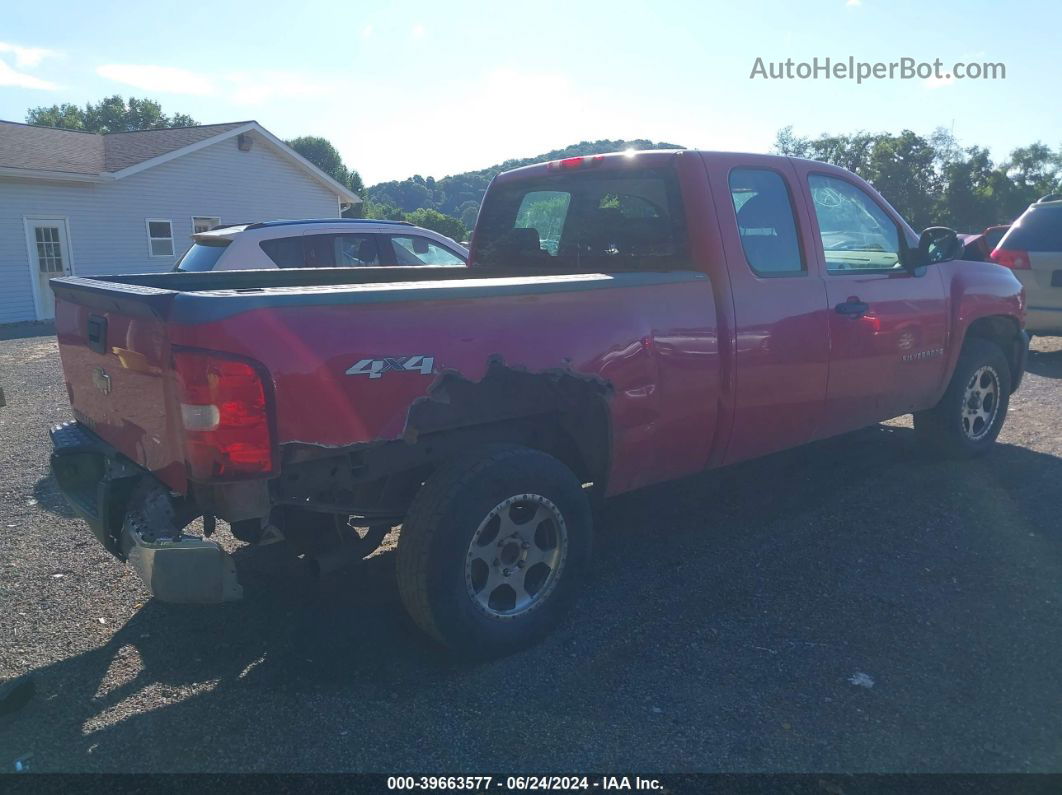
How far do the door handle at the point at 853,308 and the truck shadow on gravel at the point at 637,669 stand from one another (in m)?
1.21

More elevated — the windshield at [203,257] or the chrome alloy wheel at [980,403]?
the windshield at [203,257]

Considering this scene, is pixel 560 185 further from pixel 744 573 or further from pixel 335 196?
pixel 335 196

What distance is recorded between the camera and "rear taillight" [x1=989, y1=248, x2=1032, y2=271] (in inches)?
397

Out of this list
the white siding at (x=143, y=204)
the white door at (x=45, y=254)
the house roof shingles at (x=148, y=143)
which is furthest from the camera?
the house roof shingles at (x=148, y=143)

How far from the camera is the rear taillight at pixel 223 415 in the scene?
9.05 feet

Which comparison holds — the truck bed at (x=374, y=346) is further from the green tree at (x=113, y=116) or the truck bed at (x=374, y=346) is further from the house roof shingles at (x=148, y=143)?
the green tree at (x=113, y=116)

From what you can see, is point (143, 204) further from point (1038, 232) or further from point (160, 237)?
point (1038, 232)

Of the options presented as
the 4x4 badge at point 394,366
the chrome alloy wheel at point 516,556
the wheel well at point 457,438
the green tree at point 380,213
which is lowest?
the chrome alloy wheel at point 516,556

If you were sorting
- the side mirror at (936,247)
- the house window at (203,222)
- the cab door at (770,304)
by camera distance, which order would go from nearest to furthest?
the cab door at (770,304), the side mirror at (936,247), the house window at (203,222)

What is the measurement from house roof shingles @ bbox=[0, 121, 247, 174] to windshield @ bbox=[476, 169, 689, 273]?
1677 cm

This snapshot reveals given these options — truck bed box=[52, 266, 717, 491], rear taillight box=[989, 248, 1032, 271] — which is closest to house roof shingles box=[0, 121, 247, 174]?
truck bed box=[52, 266, 717, 491]

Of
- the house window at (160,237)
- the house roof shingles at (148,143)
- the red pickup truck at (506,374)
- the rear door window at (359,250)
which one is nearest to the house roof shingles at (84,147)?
the house roof shingles at (148,143)

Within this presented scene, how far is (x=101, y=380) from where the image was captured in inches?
139

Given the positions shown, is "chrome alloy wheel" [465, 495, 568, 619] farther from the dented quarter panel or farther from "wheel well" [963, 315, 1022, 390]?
"wheel well" [963, 315, 1022, 390]
